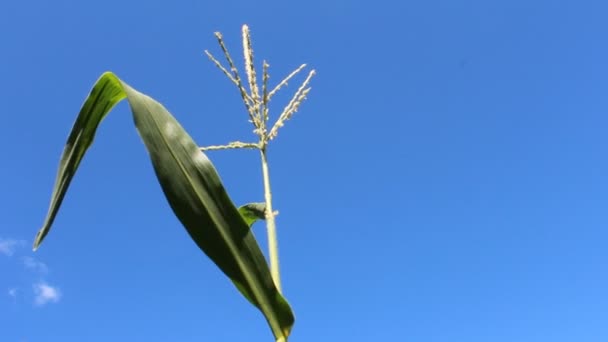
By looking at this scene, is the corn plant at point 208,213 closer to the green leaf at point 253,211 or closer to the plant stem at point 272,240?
the plant stem at point 272,240

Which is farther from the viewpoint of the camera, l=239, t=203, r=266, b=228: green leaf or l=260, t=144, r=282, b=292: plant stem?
l=239, t=203, r=266, b=228: green leaf

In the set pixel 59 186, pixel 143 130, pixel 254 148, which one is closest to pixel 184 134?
pixel 143 130

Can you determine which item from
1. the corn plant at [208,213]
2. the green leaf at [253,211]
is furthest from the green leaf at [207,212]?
the green leaf at [253,211]

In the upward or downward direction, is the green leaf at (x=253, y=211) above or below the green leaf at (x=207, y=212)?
above

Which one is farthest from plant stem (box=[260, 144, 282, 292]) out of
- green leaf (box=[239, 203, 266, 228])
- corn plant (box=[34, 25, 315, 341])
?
green leaf (box=[239, 203, 266, 228])

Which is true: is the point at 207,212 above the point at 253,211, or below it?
below

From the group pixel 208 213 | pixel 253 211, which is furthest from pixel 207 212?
pixel 253 211

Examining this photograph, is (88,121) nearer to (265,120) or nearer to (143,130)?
(143,130)

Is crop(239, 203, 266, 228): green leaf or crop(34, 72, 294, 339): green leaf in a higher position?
crop(239, 203, 266, 228): green leaf

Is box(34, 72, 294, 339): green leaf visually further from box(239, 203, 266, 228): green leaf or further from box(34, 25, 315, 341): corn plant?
box(239, 203, 266, 228): green leaf

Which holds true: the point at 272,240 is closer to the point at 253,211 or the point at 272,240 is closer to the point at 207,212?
the point at 207,212
